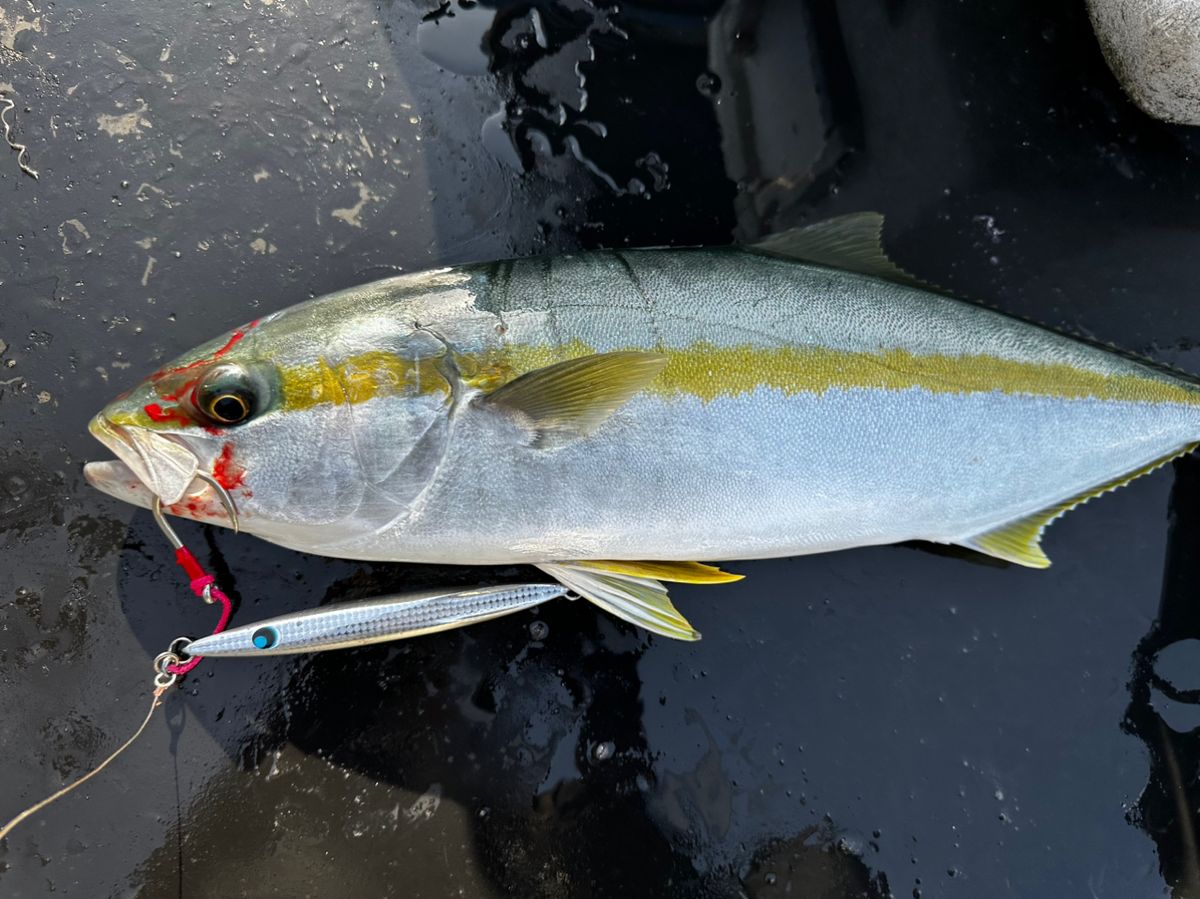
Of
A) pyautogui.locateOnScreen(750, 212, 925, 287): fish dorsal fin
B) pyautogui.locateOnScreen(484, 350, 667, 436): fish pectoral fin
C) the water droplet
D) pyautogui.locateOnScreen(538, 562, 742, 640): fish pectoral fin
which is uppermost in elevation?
the water droplet

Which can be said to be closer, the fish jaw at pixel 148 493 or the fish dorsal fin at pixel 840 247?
the fish jaw at pixel 148 493

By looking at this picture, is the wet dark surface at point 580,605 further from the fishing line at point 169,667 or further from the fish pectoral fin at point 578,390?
the fish pectoral fin at point 578,390

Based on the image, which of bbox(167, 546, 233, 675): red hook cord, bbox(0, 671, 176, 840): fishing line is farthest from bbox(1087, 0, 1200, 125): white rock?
bbox(0, 671, 176, 840): fishing line

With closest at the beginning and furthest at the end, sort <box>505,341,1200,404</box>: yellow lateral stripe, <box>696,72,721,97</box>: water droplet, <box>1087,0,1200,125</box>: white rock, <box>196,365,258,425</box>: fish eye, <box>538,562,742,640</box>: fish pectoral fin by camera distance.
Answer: <box>196,365,258,425</box>: fish eye < <box>505,341,1200,404</box>: yellow lateral stripe < <box>538,562,742,640</box>: fish pectoral fin < <box>1087,0,1200,125</box>: white rock < <box>696,72,721,97</box>: water droplet

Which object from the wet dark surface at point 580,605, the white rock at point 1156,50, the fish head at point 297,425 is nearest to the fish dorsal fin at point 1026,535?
the wet dark surface at point 580,605

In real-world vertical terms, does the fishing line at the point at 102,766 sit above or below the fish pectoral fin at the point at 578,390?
below

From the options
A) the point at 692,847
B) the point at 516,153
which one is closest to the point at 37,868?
the point at 692,847

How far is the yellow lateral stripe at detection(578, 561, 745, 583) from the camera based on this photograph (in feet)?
5.02

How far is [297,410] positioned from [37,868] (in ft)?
4.13

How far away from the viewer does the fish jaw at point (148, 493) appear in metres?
1.33

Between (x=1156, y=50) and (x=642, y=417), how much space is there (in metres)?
1.47

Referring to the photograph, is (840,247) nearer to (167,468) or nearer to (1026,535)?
(1026,535)

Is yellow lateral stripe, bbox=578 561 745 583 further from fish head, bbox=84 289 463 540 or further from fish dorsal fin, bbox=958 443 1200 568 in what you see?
fish dorsal fin, bbox=958 443 1200 568

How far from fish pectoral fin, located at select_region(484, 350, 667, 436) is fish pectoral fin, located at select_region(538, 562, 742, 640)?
0.31m
